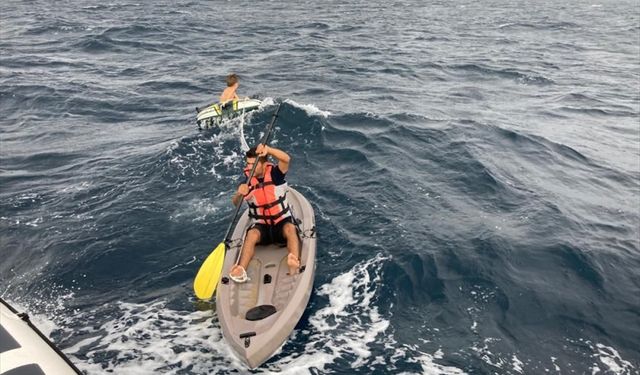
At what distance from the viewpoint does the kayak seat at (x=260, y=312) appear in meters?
6.66

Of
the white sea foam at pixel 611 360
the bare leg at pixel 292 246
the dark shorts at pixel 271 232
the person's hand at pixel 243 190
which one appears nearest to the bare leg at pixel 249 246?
the dark shorts at pixel 271 232

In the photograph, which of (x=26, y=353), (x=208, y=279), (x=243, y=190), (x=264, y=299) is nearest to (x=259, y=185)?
(x=243, y=190)

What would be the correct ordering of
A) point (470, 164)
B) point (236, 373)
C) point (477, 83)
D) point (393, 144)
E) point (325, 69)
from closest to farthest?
point (236, 373) → point (470, 164) → point (393, 144) → point (477, 83) → point (325, 69)

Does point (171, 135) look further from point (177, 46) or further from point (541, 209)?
point (177, 46)

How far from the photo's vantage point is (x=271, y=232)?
8438mm

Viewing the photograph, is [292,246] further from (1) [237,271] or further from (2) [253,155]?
(2) [253,155]

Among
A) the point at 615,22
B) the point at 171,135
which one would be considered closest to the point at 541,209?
the point at 171,135

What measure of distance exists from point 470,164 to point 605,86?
1388 centimetres

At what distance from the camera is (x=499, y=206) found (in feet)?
36.3

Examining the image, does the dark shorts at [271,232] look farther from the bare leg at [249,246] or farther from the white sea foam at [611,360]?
the white sea foam at [611,360]

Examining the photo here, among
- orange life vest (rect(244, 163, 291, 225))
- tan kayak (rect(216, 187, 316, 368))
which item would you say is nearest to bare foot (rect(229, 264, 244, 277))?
tan kayak (rect(216, 187, 316, 368))

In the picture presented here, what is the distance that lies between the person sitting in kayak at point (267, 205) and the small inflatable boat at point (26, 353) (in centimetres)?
316

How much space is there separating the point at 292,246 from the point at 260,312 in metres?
1.51

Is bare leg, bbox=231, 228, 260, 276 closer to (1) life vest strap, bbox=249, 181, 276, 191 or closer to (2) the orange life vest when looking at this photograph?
(2) the orange life vest
